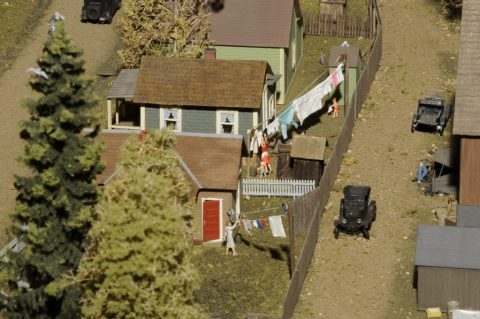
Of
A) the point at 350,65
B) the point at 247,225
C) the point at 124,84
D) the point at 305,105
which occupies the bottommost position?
the point at 247,225

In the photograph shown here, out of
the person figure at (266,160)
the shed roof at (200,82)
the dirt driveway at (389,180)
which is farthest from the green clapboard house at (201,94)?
the dirt driveway at (389,180)

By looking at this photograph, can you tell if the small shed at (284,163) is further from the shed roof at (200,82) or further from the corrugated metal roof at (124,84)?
the corrugated metal roof at (124,84)

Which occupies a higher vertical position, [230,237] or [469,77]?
[469,77]

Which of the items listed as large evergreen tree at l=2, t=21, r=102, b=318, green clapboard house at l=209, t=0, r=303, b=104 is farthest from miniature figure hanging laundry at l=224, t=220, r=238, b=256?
green clapboard house at l=209, t=0, r=303, b=104

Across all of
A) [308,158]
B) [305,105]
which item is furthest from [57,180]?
[305,105]

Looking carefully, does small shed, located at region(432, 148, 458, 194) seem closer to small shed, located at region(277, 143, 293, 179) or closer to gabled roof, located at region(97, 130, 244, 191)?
small shed, located at region(277, 143, 293, 179)

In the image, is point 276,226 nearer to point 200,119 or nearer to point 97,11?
point 200,119

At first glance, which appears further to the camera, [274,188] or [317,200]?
[274,188]
